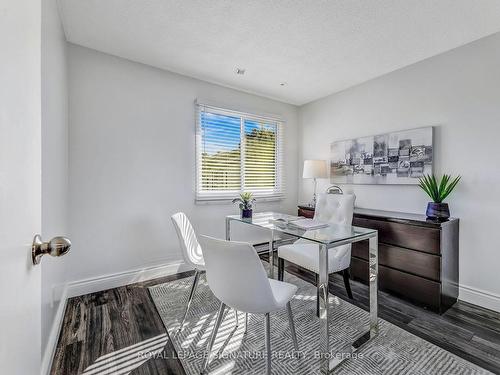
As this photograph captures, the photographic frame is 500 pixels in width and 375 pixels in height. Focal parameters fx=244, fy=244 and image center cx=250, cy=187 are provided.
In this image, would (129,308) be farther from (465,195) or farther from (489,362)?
(465,195)

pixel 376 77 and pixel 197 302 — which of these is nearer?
pixel 197 302

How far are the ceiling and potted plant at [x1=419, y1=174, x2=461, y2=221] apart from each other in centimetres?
134

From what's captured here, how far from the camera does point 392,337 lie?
1824 mm

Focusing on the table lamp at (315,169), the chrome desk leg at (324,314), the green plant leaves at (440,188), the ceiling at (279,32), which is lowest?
the chrome desk leg at (324,314)

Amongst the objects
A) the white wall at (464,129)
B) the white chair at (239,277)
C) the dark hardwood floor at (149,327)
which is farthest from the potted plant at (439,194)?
the white chair at (239,277)

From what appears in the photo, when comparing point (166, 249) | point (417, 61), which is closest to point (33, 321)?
point (166, 249)

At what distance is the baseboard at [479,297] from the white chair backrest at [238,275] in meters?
2.25

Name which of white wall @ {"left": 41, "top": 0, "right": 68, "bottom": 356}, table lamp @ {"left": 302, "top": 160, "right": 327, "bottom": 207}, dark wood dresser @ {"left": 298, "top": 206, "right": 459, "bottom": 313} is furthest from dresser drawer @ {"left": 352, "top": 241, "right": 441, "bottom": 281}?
white wall @ {"left": 41, "top": 0, "right": 68, "bottom": 356}

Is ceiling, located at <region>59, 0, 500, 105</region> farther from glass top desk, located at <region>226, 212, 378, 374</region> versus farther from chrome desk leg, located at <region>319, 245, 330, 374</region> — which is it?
chrome desk leg, located at <region>319, 245, 330, 374</region>

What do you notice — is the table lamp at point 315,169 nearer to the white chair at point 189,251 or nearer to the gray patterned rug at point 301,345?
the gray patterned rug at point 301,345

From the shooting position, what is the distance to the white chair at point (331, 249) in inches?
84.6

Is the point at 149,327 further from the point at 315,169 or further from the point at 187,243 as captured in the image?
the point at 315,169

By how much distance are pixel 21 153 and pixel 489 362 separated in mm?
2615

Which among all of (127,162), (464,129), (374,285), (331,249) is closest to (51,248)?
(374,285)
